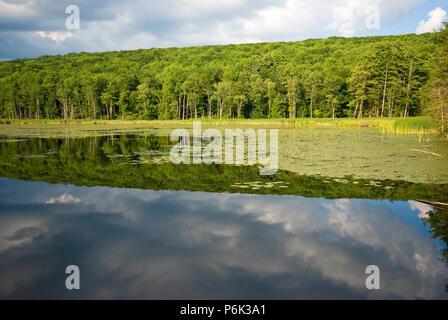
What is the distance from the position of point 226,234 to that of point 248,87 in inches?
2413

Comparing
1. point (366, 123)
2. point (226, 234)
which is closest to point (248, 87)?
point (366, 123)

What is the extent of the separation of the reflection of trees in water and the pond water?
3cm

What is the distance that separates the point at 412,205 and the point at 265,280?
14.4ft

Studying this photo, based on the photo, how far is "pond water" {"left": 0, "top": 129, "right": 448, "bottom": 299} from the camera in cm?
359

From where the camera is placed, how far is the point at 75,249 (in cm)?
454

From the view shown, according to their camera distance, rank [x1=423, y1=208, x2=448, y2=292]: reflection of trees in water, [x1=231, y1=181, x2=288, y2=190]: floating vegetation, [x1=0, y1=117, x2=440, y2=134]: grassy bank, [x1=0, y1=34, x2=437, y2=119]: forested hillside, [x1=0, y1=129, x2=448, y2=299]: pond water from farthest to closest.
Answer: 1. [x1=0, y1=34, x2=437, y2=119]: forested hillside
2. [x1=0, y1=117, x2=440, y2=134]: grassy bank
3. [x1=231, y1=181, x2=288, y2=190]: floating vegetation
4. [x1=423, y1=208, x2=448, y2=292]: reflection of trees in water
5. [x1=0, y1=129, x2=448, y2=299]: pond water

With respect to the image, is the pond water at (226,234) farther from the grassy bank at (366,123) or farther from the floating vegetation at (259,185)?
the grassy bank at (366,123)

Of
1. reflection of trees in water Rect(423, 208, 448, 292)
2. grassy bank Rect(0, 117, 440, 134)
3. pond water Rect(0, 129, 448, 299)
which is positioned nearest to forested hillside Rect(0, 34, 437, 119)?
grassy bank Rect(0, 117, 440, 134)

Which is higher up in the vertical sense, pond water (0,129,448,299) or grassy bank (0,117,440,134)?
grassy bank (0,117,440,134)

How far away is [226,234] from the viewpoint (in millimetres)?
5066

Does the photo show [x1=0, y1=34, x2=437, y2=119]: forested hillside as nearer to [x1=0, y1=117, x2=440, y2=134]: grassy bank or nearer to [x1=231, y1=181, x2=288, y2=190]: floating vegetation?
[x1=0, y1=117, x2=440, y2=134]: grassy bank

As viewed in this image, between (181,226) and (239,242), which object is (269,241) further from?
(181,226)
